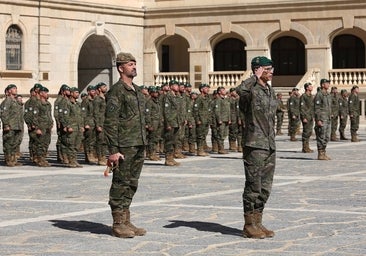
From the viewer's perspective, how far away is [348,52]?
147 ft

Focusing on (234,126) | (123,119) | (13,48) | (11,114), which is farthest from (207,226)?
(13,48)

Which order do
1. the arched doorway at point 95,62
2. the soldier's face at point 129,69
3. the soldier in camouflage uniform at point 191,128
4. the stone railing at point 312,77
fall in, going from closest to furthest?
the soldier's face at point 129,69 < the soldier in camouflage uniform at point 191,128 < the stone railing at point 312,77 < the arched doorway at point 95,62

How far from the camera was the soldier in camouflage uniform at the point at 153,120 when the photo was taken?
22.1m

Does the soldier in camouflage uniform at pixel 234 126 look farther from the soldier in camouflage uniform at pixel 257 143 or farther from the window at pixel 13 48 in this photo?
the soldier in camouflage uniform at pixel 257 143

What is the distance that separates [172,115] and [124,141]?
11358mm

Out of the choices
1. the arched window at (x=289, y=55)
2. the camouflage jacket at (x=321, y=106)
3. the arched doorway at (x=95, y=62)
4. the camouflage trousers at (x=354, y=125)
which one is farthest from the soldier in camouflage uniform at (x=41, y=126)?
the arched window at (x=289, y=55)

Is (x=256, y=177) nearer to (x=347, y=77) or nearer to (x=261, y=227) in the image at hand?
(x=261, y=227)

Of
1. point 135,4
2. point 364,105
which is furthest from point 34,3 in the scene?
point 364,105

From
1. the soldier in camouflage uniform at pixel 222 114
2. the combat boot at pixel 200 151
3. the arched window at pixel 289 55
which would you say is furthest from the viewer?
the arched window at pixel 289 55

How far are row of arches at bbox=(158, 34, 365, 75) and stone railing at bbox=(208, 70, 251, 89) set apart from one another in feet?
8.83

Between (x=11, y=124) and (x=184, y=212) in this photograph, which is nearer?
(x=184, y=212)

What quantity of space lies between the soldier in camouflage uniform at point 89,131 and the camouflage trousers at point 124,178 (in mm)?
11521

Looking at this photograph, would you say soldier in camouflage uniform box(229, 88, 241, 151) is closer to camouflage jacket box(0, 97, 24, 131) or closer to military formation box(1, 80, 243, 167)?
military formation box(1, 80, 243, 167)

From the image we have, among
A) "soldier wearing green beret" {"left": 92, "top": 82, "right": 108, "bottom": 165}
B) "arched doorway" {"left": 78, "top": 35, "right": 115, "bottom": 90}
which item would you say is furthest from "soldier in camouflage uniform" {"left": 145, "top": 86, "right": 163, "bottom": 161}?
"arched doorway" {"left": 78, "top": 35, "right": 115, "bottom": 90}
